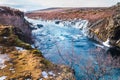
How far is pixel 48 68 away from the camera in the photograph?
1884 centimetres

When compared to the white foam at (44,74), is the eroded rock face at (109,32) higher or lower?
lower

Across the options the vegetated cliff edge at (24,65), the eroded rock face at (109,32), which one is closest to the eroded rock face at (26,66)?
the vegetated cliff edge at (24,65)

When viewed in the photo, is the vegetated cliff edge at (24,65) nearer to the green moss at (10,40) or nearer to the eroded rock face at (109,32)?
the green moss at (10,40)

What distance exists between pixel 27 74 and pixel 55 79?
171 cm

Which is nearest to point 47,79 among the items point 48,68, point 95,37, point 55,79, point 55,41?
point 55,79

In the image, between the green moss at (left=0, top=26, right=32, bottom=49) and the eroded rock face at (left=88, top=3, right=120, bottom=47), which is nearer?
the green moss at (left=0, top=26, right=32, bottom=49)

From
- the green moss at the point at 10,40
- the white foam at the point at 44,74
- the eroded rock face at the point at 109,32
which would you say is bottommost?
the eroded rock face at the point at 109,32

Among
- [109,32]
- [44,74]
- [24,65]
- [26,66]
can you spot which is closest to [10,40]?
[24,65]

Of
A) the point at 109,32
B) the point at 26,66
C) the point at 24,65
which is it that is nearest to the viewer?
the point at 26,66

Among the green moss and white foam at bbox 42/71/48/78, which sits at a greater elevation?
the green moss

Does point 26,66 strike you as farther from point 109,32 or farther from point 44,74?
point 109,32

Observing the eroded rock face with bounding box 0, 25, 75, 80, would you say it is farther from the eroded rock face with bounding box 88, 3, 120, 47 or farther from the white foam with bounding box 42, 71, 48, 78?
the eroded rock face with bounding box 88, 3, 120, 47

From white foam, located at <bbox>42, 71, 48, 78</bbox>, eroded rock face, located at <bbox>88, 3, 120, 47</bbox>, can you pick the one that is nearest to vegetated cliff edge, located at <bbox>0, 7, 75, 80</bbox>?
white foam, located at <bbox>42, 71, 48, 78</bbox>

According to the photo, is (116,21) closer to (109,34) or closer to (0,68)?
(109,34)
